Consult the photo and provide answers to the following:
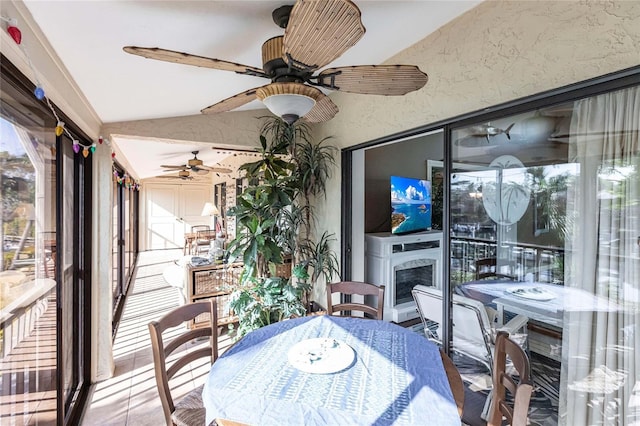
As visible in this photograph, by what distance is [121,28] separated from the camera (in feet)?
4.51

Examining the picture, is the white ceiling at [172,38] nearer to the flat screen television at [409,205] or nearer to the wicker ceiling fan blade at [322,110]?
the wicker ceiling fan blade at [322,110]

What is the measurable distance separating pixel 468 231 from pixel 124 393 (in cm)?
297

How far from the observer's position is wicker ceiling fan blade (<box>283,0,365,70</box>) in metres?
0.90

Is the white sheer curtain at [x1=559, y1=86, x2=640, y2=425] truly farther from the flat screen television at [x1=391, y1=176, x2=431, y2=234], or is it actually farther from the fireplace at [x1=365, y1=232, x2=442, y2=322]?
the flat screen television at [x1=391, y1=176, x2=431, y2=234]

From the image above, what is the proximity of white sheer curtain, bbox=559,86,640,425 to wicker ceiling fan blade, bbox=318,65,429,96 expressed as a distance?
894 millimetres

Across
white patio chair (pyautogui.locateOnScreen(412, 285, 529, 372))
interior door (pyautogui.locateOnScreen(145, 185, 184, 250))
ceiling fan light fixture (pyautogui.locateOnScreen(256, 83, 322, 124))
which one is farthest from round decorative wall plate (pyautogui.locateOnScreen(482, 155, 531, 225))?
interior door (pyautogui.locateOnScreen(145, 185, 184, 250))

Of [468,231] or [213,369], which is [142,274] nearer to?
[213,369]

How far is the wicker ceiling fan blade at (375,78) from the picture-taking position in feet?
4.41

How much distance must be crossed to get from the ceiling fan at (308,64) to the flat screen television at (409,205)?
2258mm

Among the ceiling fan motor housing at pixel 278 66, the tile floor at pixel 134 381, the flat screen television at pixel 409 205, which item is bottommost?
the tile floor at pixel 134 381

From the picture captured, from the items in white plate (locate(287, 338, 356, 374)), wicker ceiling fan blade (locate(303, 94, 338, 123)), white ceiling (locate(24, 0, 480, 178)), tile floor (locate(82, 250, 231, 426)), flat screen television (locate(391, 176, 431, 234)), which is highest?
white ceiling (locate(24, 0, 480, 178))

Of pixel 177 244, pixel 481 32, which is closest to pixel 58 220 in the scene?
pixel 481 32

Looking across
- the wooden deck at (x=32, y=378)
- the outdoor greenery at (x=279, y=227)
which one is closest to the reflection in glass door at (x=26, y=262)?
the wooden deck at (x=32, y=378)

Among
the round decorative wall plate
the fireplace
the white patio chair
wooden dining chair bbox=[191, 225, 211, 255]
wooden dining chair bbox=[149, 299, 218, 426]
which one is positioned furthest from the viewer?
wooden dining chair bbox=[191, 225, 211, 255]
